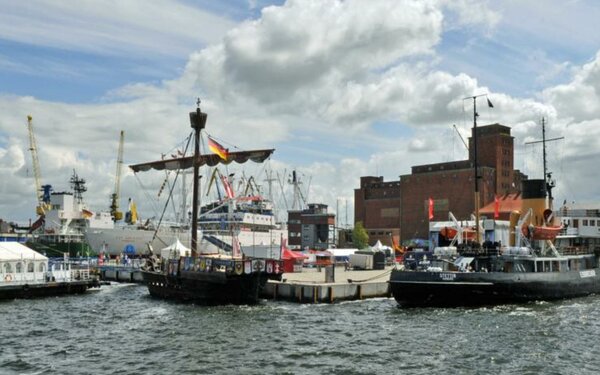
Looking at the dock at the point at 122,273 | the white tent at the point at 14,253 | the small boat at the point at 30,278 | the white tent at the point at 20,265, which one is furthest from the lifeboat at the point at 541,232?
the white tent at the point at 14,253

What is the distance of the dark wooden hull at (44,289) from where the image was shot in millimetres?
44938

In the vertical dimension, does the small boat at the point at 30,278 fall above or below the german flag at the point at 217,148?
below

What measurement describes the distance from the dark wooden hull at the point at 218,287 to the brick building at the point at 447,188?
88.1 m

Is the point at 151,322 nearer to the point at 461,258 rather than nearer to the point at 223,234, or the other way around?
the point at 461,258

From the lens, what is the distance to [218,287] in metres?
41.4

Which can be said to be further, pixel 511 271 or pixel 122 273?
pixel 122 273

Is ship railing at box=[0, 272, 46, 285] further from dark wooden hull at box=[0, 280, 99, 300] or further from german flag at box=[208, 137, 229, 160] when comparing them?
german flag at box=[208, 137, 229, 160]

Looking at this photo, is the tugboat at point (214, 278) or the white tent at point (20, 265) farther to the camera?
the white tent at point (20, 265)

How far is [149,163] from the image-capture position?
66000 mm

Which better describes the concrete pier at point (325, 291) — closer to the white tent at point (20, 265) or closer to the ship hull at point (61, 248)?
the white tent at point (20, 265)

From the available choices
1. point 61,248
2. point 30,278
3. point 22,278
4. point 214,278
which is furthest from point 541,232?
point 61,248

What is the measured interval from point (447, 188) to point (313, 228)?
37.8m

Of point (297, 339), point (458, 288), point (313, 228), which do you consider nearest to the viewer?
point (297, 339)

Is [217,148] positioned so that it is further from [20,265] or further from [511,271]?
[511,271]
